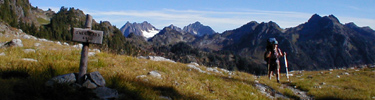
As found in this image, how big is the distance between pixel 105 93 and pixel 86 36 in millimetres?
1483

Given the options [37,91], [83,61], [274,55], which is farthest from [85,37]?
[274,55]

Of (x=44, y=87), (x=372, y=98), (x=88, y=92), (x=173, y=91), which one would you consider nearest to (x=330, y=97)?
(x=372, y=98)

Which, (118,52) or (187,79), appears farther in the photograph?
(118,52)

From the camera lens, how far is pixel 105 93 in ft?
17.4

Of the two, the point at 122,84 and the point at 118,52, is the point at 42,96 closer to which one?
the point at 122,84

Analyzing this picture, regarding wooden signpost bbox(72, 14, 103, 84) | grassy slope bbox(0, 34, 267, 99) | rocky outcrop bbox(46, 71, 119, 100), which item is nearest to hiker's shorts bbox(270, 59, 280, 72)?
grassy slope bbox(0, 34, 267, 99)

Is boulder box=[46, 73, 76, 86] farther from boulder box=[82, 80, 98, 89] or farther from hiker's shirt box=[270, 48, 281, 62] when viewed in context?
hiker's shirt box=[270, 48, 281, 62]

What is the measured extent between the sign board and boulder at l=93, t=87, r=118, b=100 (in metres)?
1.18

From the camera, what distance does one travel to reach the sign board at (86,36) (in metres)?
5.43

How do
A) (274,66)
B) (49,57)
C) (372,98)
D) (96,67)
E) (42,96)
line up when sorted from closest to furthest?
1. (42,96)
2. (96,67)
3. (49,57)
4. (372,98)
5. (274,66)

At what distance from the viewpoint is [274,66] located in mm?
14211

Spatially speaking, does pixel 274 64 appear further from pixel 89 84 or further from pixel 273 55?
pixel 89 84

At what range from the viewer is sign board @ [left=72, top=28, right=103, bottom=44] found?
214 inches

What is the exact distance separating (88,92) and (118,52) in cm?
946
